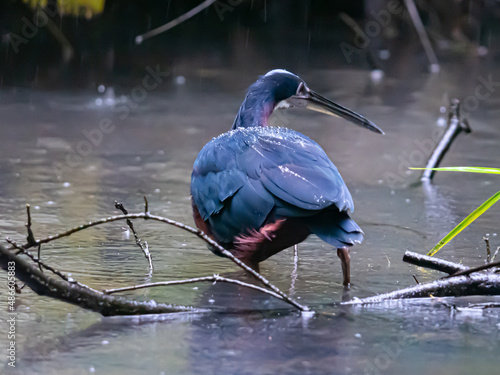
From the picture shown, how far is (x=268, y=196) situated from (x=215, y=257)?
0.83 meters

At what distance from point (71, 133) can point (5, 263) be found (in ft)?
16.8

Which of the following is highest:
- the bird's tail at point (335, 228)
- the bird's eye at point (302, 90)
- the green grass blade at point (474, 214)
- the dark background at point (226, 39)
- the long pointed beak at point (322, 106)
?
the dark background at point (226, 39)

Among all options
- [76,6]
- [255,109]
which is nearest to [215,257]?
[255,109]

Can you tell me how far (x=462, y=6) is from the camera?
15594 millimetres

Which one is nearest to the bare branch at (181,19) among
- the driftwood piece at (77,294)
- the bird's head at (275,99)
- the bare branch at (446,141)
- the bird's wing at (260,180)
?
the bare branch at (446,141)

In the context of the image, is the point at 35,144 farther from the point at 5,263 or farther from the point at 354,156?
the point at 5,263

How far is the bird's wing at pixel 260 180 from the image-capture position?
150 inches

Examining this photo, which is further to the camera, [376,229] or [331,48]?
[331,48]

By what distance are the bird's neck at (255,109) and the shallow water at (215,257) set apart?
0.73 meters

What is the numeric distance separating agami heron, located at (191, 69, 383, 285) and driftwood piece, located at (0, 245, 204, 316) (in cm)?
56

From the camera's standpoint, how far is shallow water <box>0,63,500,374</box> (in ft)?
10.2

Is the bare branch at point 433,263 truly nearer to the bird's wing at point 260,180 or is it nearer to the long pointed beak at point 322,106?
the bird's wing at point 260,180

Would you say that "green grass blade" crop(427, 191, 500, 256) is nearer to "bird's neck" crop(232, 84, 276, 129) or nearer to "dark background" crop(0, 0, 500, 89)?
"bird's neck" crop(232, 84, 276, 129)

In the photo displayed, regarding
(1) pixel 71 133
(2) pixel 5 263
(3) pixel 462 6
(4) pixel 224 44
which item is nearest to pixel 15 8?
(4) pixel 224 44
